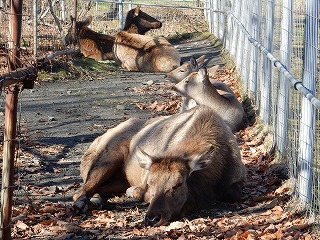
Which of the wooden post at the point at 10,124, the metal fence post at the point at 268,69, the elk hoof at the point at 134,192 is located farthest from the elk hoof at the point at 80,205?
the metal fence post at the point at 268,69

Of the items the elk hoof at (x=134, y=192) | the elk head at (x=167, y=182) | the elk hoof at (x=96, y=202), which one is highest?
the elk head at (x=167, y=182)

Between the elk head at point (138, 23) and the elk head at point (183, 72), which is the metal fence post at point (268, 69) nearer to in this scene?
the elk head at point (183, 72)

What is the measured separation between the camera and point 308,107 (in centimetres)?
714

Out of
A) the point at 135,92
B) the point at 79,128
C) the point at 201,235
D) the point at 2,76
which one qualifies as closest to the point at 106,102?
the point at 135,92

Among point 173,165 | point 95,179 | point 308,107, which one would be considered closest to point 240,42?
point 95,179

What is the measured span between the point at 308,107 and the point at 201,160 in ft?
4.03

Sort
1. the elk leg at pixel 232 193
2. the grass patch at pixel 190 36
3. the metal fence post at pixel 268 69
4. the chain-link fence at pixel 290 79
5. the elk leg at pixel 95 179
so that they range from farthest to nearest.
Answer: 1. the grass patch at pixel 190 36
2. the metal fence post at pixel 268 69
3. the elk leg at pixel 95 179
4. the elk leg at pixel 232 193
5. the chain-link fence at pixel 290 79

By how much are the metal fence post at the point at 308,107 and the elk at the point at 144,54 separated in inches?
486

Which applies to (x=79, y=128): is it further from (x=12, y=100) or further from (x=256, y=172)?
(x=12, y=100)

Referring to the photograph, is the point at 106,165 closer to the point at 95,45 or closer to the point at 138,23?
the point at 95,45

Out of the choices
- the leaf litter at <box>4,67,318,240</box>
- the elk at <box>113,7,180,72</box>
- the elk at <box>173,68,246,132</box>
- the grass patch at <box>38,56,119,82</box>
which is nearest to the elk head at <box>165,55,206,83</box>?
the elk at <box>173,68,246,132</box>

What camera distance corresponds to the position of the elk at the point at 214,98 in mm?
12234

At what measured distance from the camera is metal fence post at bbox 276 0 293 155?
8830 millimetres

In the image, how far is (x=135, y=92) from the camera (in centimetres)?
1633
